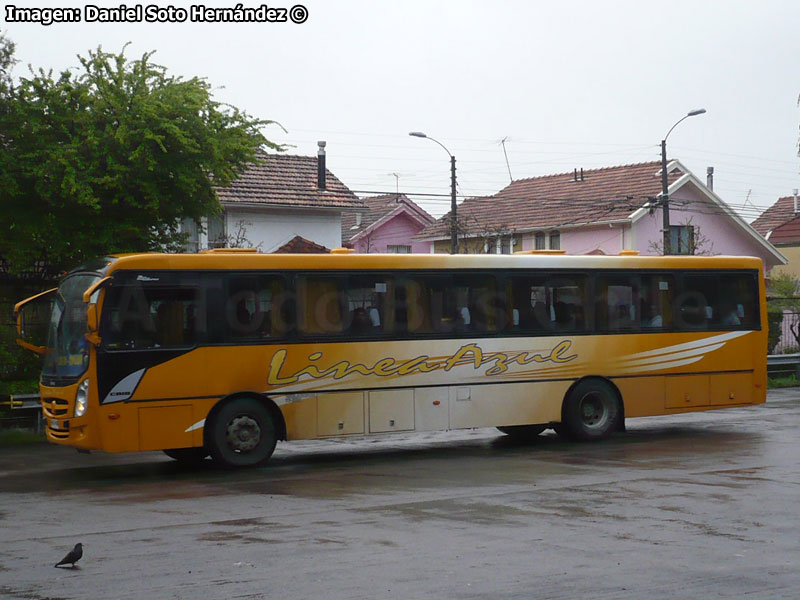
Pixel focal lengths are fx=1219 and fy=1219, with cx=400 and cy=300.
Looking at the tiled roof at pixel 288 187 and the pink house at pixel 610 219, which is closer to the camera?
the tiled roof at pixel 288 187

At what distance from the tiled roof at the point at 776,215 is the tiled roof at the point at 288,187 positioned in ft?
112

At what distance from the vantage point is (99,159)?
846 inches

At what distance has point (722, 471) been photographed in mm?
14609

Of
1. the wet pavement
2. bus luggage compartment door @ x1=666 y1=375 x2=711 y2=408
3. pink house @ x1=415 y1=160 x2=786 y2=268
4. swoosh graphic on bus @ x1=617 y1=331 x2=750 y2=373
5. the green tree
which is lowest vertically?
the wet pavement

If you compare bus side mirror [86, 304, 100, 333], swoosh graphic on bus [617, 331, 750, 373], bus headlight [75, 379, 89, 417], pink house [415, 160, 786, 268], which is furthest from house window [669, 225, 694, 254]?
bus headlight [75, 379, 89, 417]

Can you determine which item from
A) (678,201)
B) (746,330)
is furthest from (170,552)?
(678,201)

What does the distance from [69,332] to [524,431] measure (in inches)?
307

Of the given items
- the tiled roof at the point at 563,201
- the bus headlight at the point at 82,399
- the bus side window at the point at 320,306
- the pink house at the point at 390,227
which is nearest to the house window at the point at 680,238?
the tiled roof at the point at 563,201

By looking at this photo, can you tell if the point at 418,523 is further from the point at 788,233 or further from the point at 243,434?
the point at 788,233

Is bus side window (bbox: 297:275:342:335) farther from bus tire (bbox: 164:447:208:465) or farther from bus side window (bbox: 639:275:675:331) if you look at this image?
bus side window (bbox: 639:275:675:331)

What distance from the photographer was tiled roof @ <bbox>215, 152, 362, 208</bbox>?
40.9m

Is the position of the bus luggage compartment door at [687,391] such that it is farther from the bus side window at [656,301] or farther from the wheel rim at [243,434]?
the wheel rim at [243,434]

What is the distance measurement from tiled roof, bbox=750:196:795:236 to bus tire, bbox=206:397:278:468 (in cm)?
5764

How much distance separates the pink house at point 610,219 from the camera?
5062cm
